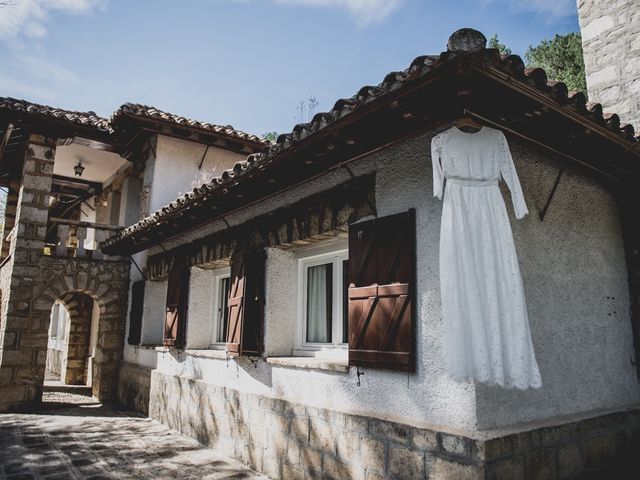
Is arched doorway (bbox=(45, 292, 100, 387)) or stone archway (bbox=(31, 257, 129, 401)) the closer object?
stone archway (bbox=(31, 257, 129, 401))

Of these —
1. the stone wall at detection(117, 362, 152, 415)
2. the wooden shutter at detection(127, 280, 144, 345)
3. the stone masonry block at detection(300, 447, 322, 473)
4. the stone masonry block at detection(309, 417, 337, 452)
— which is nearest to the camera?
the stone masonry block at detection(309, 417, 337, 452)

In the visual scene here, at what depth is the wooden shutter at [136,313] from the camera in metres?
8.98

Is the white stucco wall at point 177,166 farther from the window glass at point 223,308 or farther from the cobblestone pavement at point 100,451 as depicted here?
the cobblestone pavement at point 100,451

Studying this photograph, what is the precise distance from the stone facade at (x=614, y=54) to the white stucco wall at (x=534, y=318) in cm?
163

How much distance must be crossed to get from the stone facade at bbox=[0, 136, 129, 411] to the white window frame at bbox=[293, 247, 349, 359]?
5.99 m

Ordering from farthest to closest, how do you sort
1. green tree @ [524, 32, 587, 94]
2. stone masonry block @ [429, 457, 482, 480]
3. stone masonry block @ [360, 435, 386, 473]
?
green tree @ [524, 32, 587, 94], stone masonry block @ [360, 435, 386, 473], stone masonry block @ [429, 457, 482, 480]

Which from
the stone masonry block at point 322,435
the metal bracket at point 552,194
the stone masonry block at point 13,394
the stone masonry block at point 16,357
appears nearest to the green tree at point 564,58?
the metal bracket at point 552,194

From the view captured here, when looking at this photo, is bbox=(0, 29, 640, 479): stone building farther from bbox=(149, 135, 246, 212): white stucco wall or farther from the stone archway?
the stone archway

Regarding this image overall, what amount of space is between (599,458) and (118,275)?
29.4 feet

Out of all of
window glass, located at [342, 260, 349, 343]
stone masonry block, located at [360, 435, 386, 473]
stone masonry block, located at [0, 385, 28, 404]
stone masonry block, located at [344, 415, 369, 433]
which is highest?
window glass, located at [342, 260, 349, 343]

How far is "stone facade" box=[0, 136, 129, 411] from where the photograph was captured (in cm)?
861

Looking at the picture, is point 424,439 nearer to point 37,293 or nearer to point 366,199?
point 366,199

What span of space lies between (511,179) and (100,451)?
5568 mm

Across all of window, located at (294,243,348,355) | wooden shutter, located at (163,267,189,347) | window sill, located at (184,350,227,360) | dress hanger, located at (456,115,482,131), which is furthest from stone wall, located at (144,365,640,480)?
dress hanger, located at (456,115,482,131)
